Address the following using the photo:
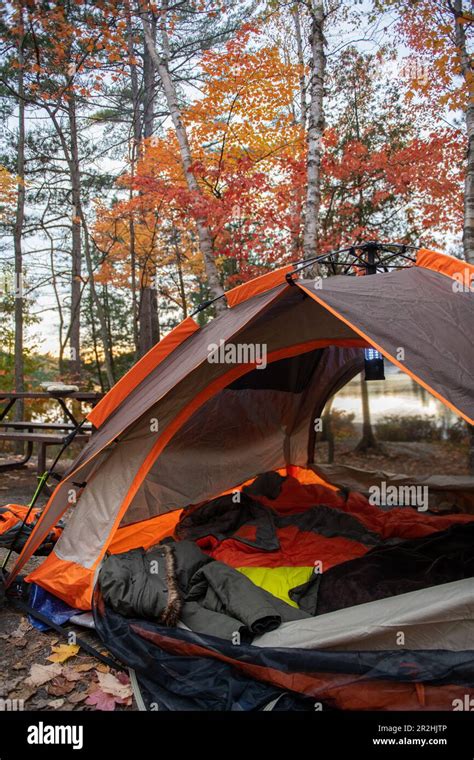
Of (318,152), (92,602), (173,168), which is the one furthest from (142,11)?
(92,602)

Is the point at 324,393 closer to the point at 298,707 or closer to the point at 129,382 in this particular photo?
the point at 129,382

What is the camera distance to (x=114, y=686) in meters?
2.21

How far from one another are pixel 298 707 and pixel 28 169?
11.2 meters

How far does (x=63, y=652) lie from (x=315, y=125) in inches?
205

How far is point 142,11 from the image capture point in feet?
21.1

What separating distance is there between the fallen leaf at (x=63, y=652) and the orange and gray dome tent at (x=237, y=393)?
0.73 ft

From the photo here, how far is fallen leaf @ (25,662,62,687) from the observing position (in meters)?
2.24

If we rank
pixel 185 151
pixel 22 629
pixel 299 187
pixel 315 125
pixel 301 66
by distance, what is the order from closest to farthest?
pixel 22 629, pixel 315 125, pixel 185 151, pixel 299 187, pixel 301 66

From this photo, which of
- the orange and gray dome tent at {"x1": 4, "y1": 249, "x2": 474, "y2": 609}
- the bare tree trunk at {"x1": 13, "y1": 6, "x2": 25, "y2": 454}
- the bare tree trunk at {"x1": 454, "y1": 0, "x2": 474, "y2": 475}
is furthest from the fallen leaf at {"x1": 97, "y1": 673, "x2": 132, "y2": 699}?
the bare tree trunk at {"x1": 13, "y1": 6, "x2": 25, "y2": 454}

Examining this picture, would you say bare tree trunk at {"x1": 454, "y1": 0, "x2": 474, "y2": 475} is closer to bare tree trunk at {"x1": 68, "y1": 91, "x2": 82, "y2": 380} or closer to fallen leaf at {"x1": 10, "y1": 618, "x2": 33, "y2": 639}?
fallen leaf at {"x1": 10, "y1": 618, "x2": 33, "y2": 639}

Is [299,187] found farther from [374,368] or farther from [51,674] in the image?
[51,674]

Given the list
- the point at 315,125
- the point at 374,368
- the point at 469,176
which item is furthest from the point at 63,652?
the point at 469,176

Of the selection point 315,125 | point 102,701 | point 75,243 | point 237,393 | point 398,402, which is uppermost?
point 75,243

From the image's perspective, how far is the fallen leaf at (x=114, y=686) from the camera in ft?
7.07
